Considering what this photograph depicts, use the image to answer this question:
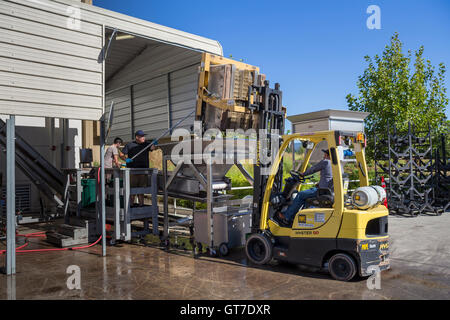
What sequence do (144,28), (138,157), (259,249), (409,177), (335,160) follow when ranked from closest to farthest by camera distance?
1. (335,160)
2. (259,249)
3. (138,157)
4. (144,28)
5. (409,177)

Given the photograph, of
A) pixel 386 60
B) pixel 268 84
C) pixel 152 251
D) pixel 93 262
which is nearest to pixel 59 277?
pixel 93 262

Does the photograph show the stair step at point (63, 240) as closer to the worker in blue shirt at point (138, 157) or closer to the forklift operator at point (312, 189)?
the worker in blue shirt at point (138, 157)

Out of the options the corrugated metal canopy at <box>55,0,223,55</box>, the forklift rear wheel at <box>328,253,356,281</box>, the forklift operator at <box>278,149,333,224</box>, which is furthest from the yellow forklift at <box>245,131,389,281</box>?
the corrugated metal canopy at <box>55,0,223,55</box>

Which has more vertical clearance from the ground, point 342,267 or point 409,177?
point 409,177

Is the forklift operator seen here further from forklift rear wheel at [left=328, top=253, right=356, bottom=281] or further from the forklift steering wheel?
forklift rear wheel at [left=328, top=253, right=356, bottom=281]

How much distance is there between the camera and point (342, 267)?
5492 mm

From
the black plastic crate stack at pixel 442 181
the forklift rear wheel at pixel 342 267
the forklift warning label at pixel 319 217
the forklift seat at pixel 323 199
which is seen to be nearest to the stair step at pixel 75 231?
the forklift seat at pixel 323 199

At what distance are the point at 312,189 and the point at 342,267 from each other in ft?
4.40

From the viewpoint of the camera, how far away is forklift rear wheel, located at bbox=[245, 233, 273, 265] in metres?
6.23

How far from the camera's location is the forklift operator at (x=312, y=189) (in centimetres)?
600

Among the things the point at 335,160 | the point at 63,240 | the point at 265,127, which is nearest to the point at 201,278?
the point at 335,160

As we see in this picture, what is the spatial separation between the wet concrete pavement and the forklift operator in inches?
34.7

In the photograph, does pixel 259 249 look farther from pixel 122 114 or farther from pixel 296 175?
pixel 122 114
